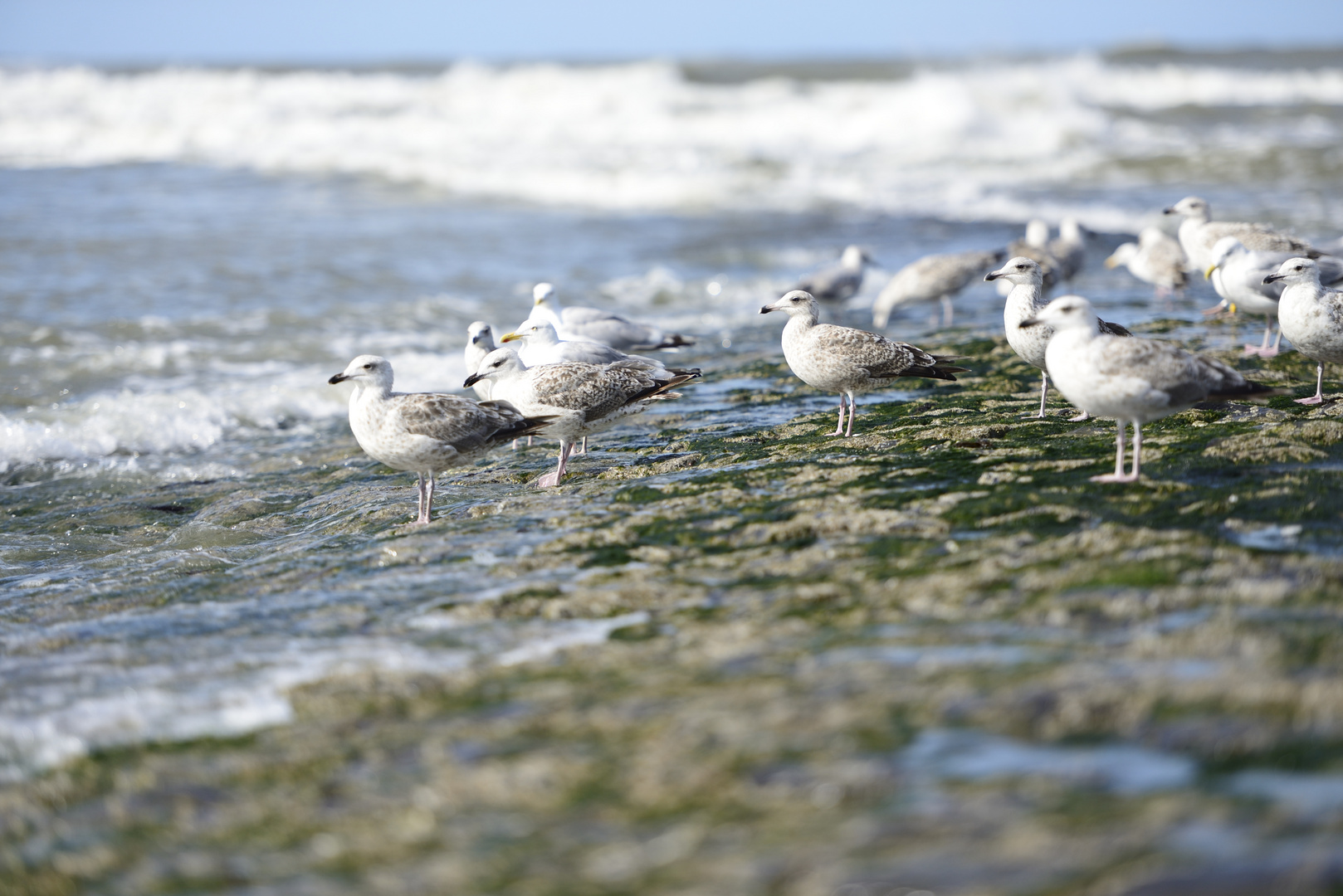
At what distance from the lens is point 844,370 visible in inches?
271

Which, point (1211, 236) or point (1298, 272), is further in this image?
point (1211, 236)

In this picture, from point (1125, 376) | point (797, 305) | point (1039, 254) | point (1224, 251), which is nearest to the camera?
point (1125, 376)

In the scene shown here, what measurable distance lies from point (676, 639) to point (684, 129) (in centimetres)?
3187

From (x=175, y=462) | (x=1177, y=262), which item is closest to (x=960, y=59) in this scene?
(x=1177, y=262)

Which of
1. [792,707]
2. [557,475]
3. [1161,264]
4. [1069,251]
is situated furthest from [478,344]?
[1069,251]

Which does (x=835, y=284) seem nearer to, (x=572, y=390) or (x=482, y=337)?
(x=482, y=337)

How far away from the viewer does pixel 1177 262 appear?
1123 cm

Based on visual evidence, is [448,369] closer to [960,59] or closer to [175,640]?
[175,640]

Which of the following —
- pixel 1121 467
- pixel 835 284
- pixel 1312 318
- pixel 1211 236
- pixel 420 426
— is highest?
pixel 1211 236

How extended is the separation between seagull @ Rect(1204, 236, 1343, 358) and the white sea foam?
9673mm

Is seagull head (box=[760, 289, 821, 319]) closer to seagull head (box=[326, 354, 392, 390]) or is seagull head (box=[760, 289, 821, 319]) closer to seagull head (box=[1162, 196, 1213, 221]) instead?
seagull head (box=[326, 354, 392, 390])

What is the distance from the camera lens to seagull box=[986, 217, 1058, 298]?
11070 mm

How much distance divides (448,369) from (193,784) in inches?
304

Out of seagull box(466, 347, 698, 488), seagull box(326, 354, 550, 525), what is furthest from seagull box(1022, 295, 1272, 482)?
seagull box(326, 354, 550, 525)
